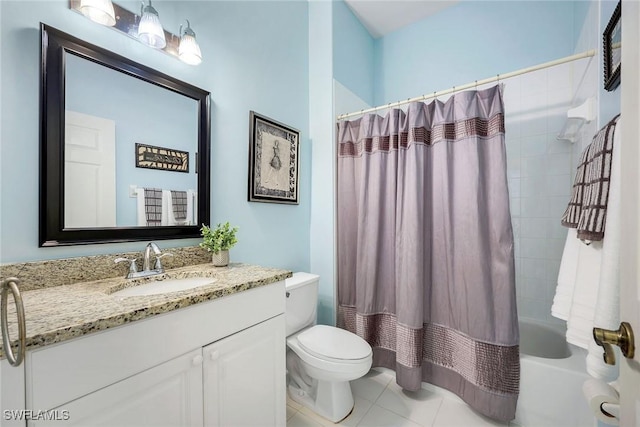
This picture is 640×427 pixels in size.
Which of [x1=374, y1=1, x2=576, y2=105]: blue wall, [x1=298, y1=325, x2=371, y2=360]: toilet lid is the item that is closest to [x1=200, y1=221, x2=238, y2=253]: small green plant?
[x1=298, y1=325, x2=371, y2=360]: toilet lid

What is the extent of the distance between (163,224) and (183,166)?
306 mm

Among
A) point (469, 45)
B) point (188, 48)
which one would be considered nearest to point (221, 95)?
point (188, 48)

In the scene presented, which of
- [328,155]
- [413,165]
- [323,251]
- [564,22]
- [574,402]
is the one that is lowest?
[574,402]

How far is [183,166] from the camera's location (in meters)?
1.31

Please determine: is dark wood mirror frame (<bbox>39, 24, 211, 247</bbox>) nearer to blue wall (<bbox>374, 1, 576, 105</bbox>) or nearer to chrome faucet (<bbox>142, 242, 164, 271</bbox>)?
chrome faucet (<bbox>142, 242, 164, 271</bbox>)

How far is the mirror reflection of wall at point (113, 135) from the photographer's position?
0.98 m

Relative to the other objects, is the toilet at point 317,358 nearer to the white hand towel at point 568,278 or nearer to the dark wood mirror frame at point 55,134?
the white hand towel at point 568,278

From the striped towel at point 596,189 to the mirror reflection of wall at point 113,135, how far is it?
1.68m

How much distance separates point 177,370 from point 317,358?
0.76 meters

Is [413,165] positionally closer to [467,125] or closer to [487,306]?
[467,125]

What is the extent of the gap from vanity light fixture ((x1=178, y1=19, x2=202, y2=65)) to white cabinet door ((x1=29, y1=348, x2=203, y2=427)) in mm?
1291

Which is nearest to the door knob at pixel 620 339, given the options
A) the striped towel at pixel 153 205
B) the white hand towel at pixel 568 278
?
the white hand towel at pixel 568 278

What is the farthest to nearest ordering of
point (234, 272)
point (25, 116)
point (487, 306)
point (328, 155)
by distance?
1. point (328, 155)
2. point (487, 306)
3. point (234, 272)
4. point (25, 116)

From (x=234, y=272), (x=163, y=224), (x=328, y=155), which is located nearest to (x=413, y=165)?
(x=328, y=155)
